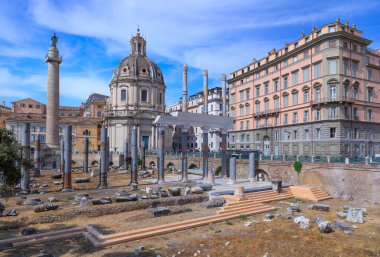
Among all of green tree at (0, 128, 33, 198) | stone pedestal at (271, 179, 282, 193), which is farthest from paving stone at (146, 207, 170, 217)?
stone pedestal at (271, 179, 282, 193)

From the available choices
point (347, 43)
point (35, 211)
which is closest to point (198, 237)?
point (35, 211)

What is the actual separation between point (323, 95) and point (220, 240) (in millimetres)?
32308

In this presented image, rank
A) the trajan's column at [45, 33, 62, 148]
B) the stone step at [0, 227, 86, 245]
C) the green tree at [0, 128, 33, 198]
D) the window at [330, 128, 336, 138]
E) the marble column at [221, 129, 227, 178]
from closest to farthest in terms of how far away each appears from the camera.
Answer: the green tree at [0, 128, 33, 198] → the stone step at [0, 227, 86, 245] → the marble column at [221, 129, 227, 178] → the window at [330, 128, 336, 138] → the trajan's column at [45, 33, 62, 148]

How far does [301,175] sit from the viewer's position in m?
28.5

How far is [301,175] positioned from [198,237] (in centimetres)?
1755

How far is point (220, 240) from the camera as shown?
13.5 meters

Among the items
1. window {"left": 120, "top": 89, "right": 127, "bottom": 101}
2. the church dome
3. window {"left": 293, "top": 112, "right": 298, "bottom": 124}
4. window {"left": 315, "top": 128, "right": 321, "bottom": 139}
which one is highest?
the church dome

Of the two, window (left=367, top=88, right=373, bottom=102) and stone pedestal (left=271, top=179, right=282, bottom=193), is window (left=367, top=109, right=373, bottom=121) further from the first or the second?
stone pedestal (left=271, top=179, right=282, bottom=193)

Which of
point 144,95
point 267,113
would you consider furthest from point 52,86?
point 267,113

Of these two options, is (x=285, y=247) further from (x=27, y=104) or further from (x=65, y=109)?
(x=65, y=109)

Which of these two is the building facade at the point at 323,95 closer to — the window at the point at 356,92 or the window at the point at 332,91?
the window at the point at 332,91

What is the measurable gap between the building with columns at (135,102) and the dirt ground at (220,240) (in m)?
53.2

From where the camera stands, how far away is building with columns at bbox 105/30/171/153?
232ft

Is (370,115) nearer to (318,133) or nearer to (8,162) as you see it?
(318,133)
